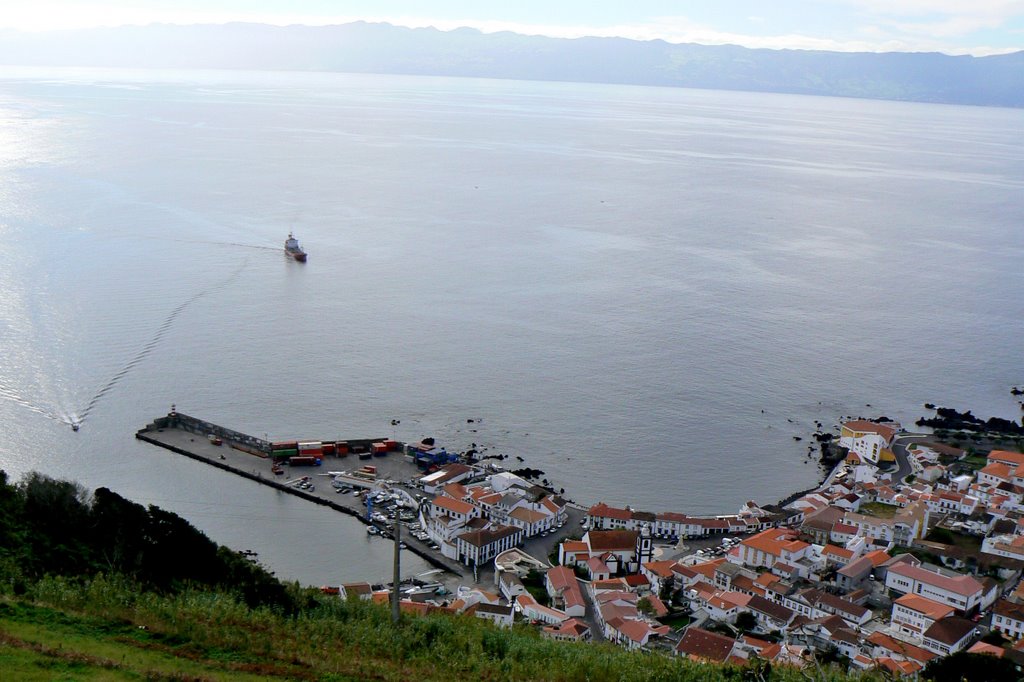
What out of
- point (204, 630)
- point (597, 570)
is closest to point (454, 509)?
point (597, 570)

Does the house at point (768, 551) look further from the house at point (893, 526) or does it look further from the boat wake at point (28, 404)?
the boat wake at point (28, 404)

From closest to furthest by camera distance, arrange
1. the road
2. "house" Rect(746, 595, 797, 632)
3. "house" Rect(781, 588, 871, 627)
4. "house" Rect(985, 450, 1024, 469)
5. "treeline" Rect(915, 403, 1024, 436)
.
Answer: "house" Rect(746, 595, 797, 632), "house" Rect(781, 588, 871, 627), "house" Rect(985, 450, 1024, 469), the road, "treeline" Rect(915, 403, 1024, 436)

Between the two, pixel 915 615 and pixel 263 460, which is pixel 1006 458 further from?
pixel 263 460

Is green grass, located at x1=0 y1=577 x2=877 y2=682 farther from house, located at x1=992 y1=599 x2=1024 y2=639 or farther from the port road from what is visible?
house, located at x1=992 y1=599 x2=1024 y2=639

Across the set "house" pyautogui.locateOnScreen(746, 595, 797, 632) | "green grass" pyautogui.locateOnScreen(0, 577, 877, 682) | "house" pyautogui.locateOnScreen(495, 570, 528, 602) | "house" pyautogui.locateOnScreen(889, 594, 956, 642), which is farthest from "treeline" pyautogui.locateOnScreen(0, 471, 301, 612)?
"house" pyautogui.locateOnScreen(889, 594, 956, 642)

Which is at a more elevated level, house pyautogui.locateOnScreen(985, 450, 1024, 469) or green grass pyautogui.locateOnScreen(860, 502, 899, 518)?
house pyautogui.locateOnScreen(985, 450, 1024, 469)

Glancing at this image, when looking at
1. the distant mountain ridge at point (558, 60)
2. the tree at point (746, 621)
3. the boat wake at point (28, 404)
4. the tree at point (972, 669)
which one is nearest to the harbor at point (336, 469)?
the boat wake at point (28, 404)
